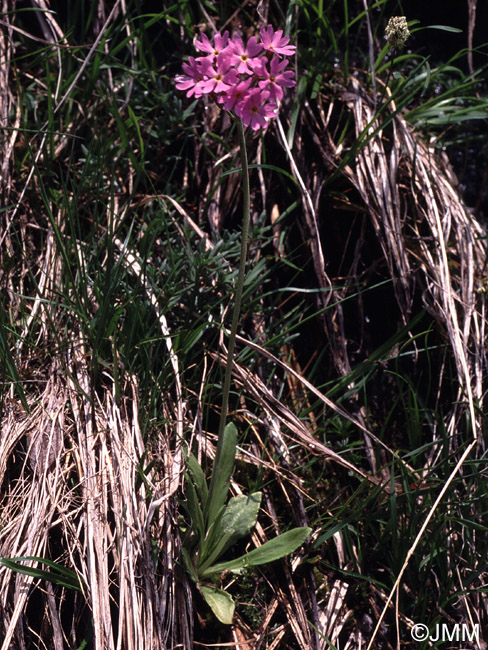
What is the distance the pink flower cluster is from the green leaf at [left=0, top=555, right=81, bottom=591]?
3.66 ft

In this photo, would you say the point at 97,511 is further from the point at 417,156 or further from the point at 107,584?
the point at 417,156

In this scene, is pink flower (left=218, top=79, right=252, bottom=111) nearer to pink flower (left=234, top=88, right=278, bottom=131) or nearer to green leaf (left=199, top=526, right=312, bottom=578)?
pink flower (left=234, top=88, right=278, bottom=131)

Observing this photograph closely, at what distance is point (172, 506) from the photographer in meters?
1.71

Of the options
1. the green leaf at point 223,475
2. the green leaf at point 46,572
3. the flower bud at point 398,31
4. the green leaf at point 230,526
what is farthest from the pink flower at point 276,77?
the green leaf at point 46,572

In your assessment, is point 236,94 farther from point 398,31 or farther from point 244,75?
point 398,31

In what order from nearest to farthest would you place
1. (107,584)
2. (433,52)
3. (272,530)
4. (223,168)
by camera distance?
(107,584), (272,530), (223,168), (433,52)

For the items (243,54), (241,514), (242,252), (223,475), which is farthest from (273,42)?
(241,514)

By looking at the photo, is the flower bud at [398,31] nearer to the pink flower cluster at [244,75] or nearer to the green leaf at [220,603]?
the pink flower cluster at [244,75]

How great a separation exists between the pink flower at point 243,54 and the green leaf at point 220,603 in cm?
128

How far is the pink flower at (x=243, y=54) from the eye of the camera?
133 cm

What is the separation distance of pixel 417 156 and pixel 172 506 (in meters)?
1.50

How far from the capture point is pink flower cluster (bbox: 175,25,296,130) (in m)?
1.34

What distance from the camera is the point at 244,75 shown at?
4.51 feet

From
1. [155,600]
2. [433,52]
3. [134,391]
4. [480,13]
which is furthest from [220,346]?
[480,13]
